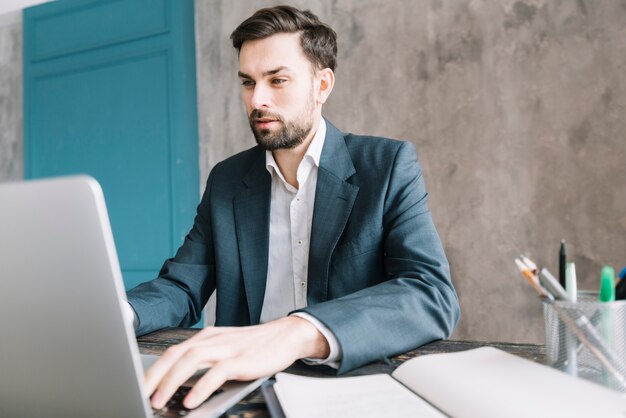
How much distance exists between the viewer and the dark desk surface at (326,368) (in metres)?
0.57

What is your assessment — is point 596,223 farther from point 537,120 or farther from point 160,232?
point 160,232

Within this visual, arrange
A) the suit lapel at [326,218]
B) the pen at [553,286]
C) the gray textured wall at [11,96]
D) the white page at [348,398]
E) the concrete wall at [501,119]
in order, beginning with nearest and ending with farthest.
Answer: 1. the white page at [348,398]
2. the pen at [553,286]
3. the suit lapel at [326,218]
4. the concrete wall at [501,119]
5. the gray textured wall at [11,96]

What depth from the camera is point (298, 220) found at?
4.50 feet

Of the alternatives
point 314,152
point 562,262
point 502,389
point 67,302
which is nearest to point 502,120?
point 314,152

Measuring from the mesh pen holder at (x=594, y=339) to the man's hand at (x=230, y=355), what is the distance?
0.31 m

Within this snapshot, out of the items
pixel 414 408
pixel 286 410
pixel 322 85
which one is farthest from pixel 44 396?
pixel 322 85

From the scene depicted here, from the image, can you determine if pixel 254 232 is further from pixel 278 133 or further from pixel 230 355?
pixel 230 355

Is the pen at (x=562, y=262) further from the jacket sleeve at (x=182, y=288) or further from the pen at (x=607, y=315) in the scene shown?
the jacket sleeve at (x=182, y=288)

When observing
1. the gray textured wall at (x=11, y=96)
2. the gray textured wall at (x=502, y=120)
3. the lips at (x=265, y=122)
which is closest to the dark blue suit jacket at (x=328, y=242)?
the lips at (x=265, y=122)

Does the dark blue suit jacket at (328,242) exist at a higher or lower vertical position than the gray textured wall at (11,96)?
lower

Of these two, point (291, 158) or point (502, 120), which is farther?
point (502, 120)

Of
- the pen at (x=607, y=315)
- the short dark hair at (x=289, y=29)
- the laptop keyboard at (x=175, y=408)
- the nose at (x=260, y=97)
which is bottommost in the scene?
the laptop keyboard at (x=175, y=408)

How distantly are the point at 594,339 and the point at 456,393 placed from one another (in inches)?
6.7

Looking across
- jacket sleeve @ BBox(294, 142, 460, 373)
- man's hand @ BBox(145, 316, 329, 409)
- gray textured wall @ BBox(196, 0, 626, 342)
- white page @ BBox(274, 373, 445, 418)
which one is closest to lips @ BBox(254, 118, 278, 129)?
jacket sleeve @ BBox(294, 142, 460, 373)
